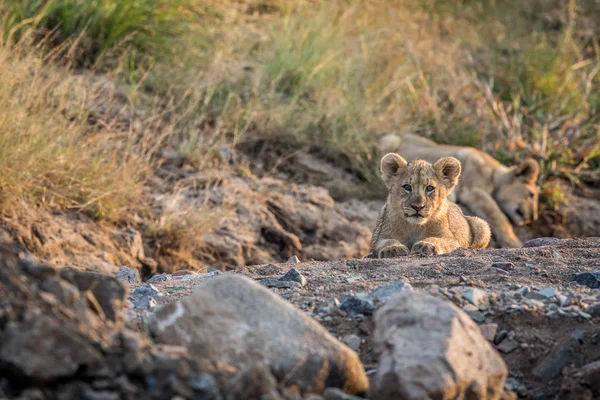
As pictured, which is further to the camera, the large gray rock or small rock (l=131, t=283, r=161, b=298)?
small rock (l=131, t=283, r=161, b=298)

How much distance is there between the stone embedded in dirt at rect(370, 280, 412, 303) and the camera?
14.1 feet

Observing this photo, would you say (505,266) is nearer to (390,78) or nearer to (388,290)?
(388,290)

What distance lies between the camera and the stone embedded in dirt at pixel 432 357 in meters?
3.20

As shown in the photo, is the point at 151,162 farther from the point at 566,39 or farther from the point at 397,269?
the point at 566,39

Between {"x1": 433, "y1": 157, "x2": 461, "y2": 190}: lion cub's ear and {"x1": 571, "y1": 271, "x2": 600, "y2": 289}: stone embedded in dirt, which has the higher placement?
{"x1": 571, "y1": 271, "x2": 600, "y2": 289}: stone embedded in dirt

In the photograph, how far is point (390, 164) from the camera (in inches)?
268

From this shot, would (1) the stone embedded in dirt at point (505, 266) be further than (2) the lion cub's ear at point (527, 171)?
No

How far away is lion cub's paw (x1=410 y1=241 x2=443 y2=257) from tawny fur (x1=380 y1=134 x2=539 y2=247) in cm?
484

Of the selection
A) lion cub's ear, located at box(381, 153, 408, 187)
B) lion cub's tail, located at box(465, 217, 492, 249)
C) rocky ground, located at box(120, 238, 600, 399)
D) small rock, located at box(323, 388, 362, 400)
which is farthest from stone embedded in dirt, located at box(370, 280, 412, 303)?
lion cub's tail, located at box(465, 217, 492, 249)

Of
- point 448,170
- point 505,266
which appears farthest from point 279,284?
point 448,170

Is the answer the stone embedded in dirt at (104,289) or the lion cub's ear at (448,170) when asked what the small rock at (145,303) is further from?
the lion cub's ear at (448,170)

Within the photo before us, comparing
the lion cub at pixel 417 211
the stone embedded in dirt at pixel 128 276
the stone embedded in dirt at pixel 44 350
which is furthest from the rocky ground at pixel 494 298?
the stone embedded in dirt at pixel 44 350

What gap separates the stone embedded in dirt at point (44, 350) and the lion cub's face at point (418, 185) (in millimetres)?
3871

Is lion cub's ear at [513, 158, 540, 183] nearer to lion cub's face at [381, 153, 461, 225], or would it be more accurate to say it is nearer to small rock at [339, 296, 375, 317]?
lion cub's face at [381, 153, 461, 225]
